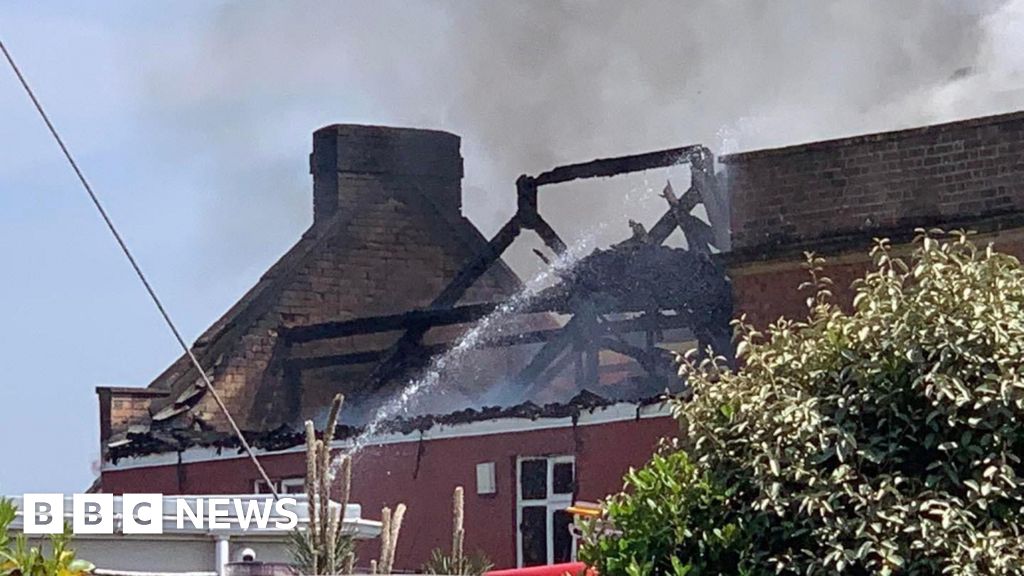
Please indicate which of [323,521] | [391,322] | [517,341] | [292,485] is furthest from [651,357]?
[323,521]

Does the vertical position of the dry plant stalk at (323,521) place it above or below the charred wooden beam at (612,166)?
below

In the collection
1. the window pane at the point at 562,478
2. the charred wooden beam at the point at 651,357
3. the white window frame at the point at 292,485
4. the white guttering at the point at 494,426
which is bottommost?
the window pane at the point at 562,478

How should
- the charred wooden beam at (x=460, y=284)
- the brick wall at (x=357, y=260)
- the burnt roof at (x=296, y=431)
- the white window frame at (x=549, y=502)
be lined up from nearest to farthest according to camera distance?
the burnt roof at (x=296, y=431)
the white window frame at (x=549, y=502)
the charred wooden beam at (x=460, y=284)
the brick wall at (x=357, y=260)

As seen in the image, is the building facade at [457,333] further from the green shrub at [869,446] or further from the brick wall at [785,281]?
Answer: the green shrub at [869,446]

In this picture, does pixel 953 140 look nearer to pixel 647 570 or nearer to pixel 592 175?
pixel 592 175

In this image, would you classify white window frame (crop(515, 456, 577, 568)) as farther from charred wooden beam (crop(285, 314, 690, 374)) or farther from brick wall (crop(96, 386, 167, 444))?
brick wall (crop(96, 386, 167, 444))

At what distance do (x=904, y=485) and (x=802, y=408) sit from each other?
518mm

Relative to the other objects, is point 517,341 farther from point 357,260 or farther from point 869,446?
point 869,446

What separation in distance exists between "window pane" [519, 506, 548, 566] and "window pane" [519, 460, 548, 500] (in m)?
0.15

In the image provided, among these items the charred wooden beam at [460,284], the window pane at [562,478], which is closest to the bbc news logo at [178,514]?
the window pane at [562,478]

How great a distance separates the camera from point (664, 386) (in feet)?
65.3

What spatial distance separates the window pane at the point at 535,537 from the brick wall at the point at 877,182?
11.0 feet

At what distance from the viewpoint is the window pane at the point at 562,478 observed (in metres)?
19.1

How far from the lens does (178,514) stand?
13.1m
